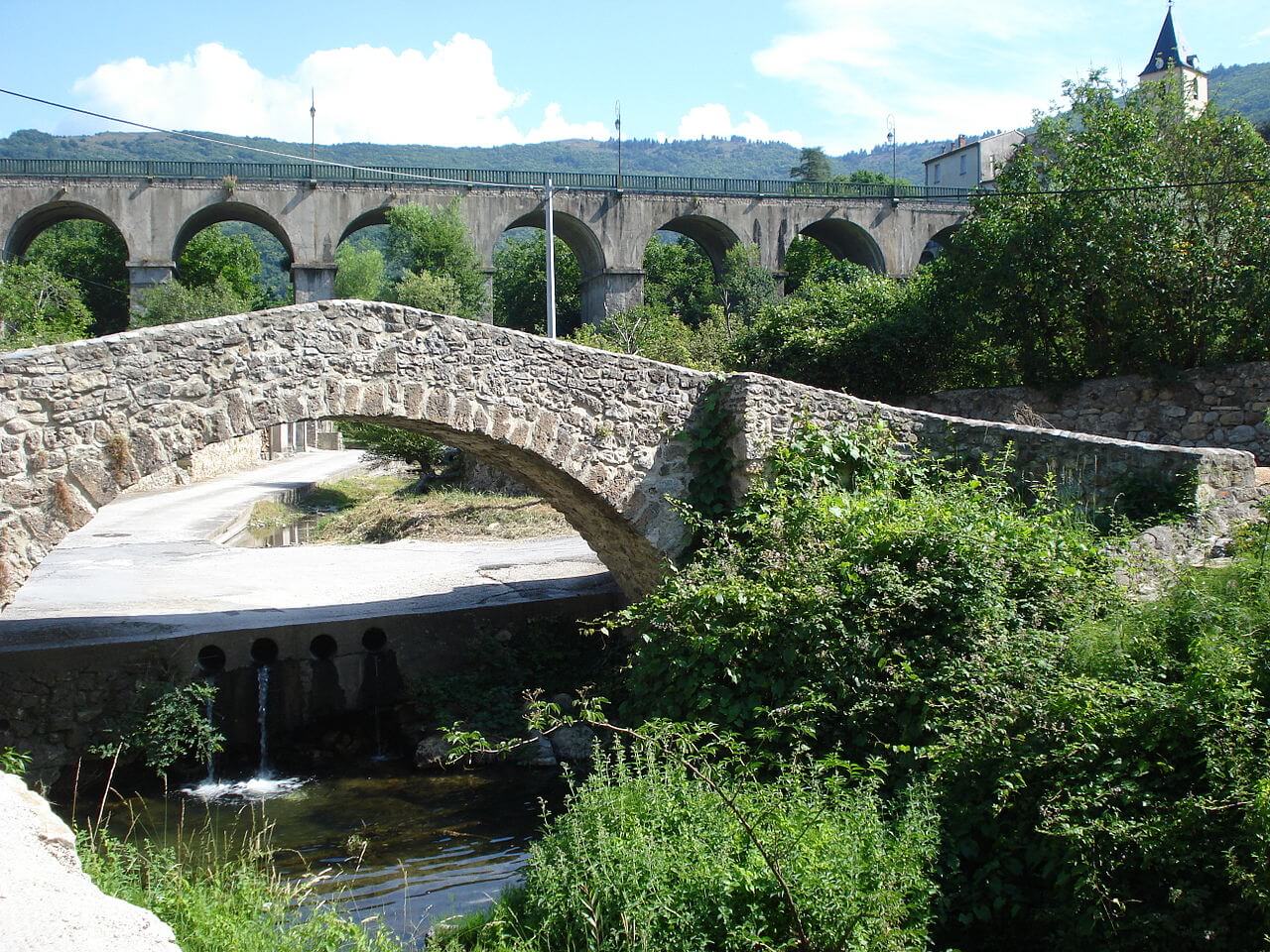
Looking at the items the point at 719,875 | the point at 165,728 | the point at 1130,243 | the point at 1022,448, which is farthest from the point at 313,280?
the point at 719,875

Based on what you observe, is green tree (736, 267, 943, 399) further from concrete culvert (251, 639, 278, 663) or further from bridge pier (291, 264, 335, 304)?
bridge pier (291, 264, 335, 304)

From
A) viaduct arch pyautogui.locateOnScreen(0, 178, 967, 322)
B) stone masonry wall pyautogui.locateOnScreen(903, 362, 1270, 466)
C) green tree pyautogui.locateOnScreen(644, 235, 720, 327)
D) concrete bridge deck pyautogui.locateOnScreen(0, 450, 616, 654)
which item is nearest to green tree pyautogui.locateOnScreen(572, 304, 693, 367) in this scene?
concrete bridge deck pyautogui.locateOnScreen(0, 450, 616, 654)

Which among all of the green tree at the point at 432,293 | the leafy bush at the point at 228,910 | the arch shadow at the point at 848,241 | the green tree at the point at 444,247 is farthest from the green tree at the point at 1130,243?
the arch shadow at the point at 848,241

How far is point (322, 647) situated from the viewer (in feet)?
33.8

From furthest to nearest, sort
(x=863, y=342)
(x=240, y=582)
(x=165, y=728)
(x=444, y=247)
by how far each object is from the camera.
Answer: (x=444, y=247)
(x=863, y=342)
(x=240, y=582)
(x=165, y=728)

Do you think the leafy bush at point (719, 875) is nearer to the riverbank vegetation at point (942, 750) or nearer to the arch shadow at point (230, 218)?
the riverbank vegetation at point (942, 750)

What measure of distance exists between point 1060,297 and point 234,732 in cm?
1189

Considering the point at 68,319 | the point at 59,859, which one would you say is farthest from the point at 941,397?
the point at 68,319

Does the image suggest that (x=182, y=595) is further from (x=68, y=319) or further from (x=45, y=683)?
(x=68, y=319)

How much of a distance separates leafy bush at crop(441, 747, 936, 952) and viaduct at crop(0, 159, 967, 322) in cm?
2507

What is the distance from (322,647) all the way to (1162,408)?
11.1 m

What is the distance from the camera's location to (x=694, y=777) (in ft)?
20.7

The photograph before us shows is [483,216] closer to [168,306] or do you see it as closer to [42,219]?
[168,306]

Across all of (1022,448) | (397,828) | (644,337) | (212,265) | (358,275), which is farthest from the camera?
(358,275)
